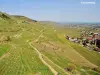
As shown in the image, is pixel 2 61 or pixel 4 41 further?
pixel 4 41

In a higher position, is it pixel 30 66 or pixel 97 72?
pixel 30 66

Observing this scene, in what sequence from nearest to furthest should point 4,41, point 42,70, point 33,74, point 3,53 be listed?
point 33,74 < point 42,70 < point 3,53 < point 4,41

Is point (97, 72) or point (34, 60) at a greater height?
point (34, 60)

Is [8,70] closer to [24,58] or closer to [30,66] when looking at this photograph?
[30,66]

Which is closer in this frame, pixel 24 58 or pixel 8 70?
pixel 8 70

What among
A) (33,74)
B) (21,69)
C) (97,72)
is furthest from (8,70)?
(97,72)

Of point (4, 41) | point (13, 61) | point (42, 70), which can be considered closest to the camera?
point (42, 70)

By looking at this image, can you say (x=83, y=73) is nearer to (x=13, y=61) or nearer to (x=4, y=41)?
(x=13, y=61)

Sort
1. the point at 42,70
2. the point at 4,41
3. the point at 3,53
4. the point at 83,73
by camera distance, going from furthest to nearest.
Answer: the point at 4,41
the point at 3,53
the point at 83,73
the point at 42,70

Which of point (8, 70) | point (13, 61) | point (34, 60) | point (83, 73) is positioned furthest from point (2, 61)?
point (83, 73)
